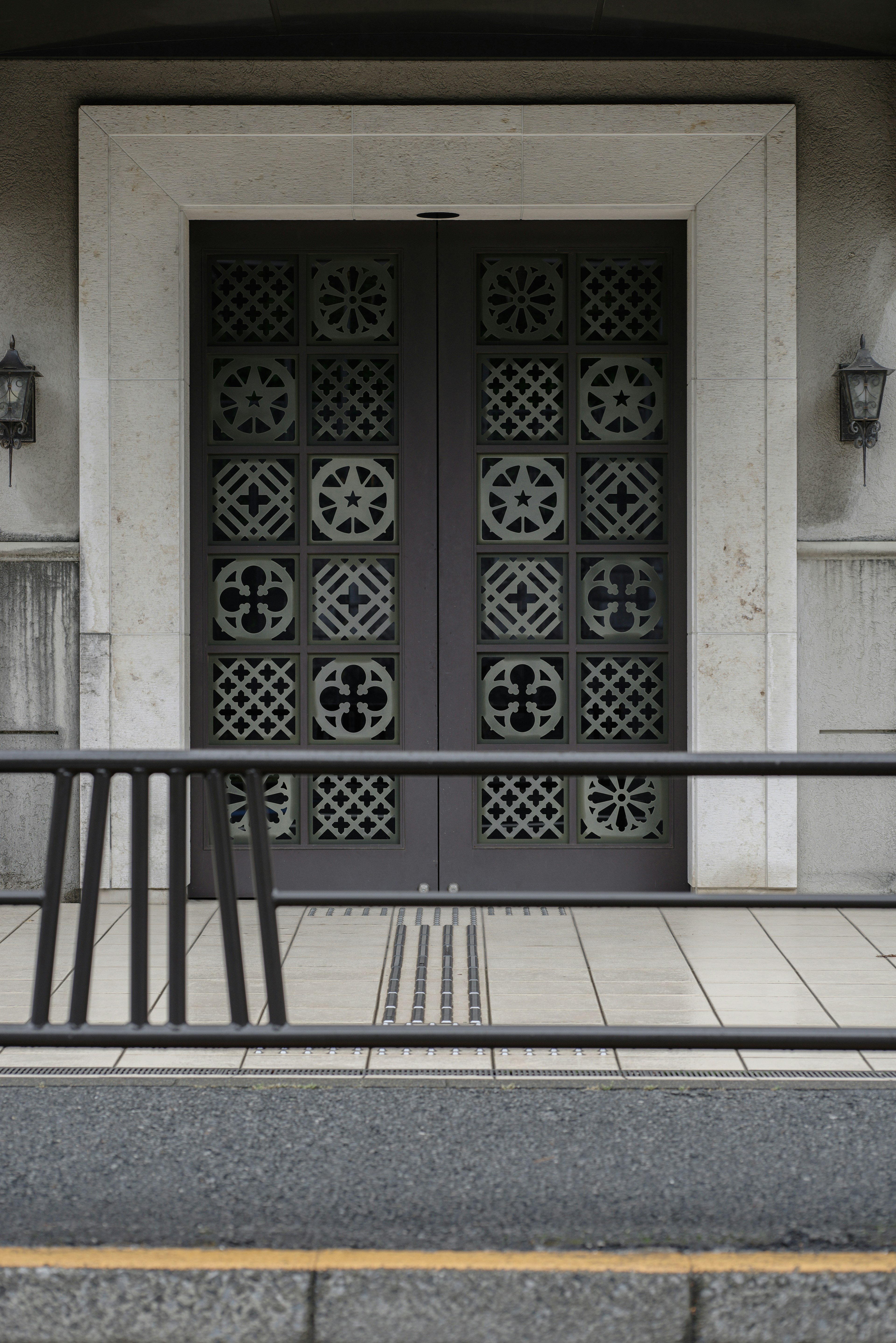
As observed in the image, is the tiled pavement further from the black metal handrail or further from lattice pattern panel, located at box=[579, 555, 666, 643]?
lattice pattern panel, located at box=[579, 555, 666, 643]

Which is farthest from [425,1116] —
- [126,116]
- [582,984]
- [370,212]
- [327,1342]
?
[126,116]

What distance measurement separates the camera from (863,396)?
6.66 m

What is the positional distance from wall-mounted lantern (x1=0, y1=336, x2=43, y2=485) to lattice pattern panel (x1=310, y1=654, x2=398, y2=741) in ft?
6.51

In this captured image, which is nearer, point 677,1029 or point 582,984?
point 677,1029

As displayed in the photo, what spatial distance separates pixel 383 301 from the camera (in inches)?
275

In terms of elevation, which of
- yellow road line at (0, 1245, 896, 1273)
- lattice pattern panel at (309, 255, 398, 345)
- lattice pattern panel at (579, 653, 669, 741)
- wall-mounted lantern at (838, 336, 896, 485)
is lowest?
yellow road line at (0, 1245, 896, 1273)

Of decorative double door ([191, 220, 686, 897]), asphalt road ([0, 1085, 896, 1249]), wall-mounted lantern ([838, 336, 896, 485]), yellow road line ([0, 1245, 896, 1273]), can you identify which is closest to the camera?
yellow road line ([0, 1245, 896, 1273])

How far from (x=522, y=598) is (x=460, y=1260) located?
4.55m

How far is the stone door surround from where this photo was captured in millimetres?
6684

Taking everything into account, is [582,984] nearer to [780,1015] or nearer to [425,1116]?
[780,1015]

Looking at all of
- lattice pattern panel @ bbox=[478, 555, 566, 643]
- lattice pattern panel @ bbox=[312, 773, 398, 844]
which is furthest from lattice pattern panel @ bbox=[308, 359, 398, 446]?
lattice pattern panel @ bbox=[312, 773, 398, 844]

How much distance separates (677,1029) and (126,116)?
5.70 m

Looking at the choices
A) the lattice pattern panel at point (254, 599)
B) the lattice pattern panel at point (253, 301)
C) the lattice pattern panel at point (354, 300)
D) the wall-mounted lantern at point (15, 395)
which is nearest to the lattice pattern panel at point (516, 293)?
the lattice pattern panel at point (354, 300)

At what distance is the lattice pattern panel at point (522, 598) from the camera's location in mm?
7055
